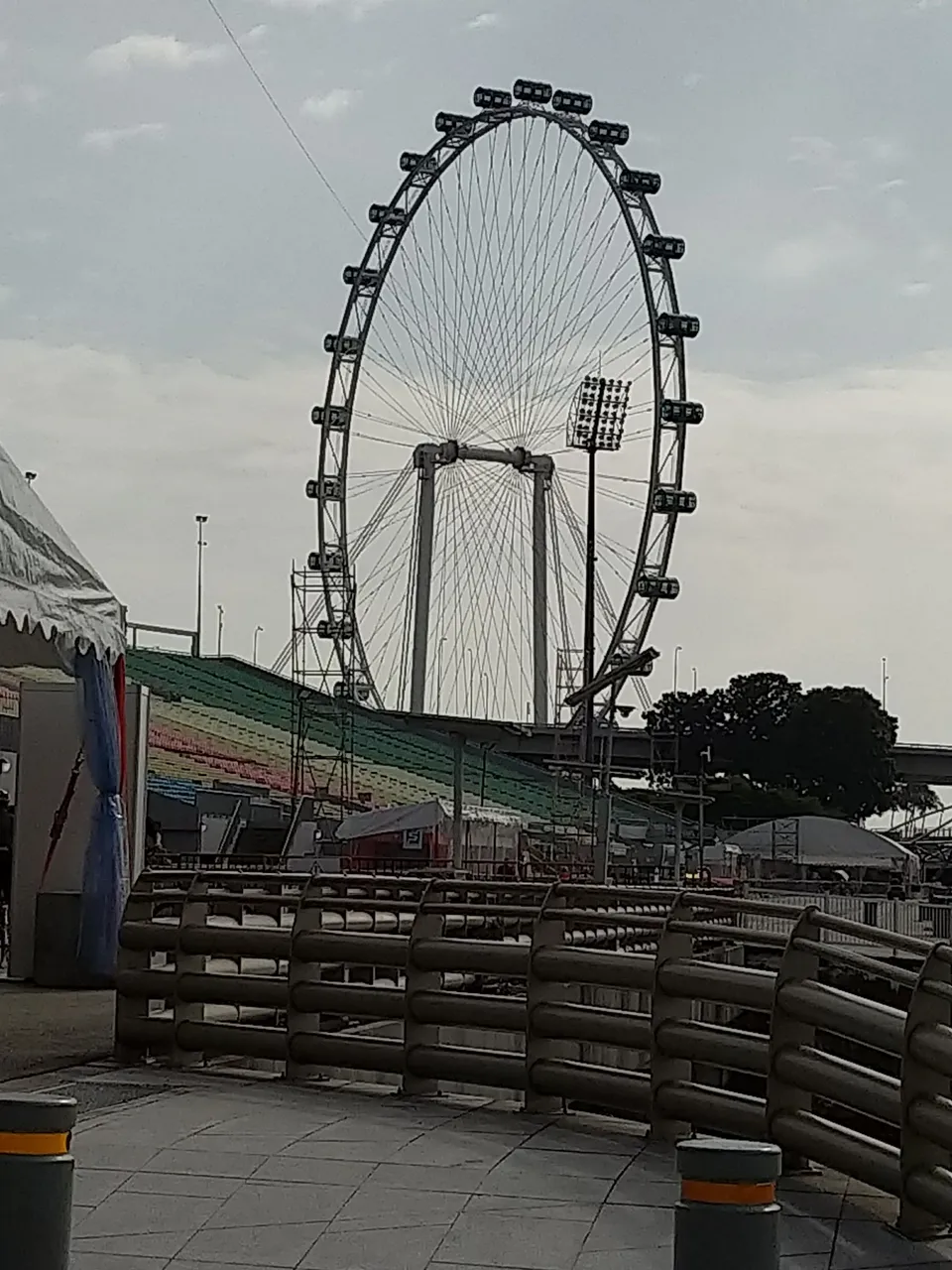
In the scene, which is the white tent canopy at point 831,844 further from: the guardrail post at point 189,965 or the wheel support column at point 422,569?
the guardrail post at point 189,965

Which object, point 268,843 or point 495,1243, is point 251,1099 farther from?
point 268,843

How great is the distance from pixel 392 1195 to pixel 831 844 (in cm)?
5378

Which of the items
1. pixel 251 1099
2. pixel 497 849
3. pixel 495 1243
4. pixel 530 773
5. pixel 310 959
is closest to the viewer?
pixel 495 1243

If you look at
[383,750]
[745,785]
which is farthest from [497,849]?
[745,785]

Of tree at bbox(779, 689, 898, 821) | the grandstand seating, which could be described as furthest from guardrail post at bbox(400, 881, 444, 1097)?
tree at bbox(779, 689, 898, 821)

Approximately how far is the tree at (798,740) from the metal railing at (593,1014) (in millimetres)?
102227

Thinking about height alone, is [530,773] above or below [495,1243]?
above

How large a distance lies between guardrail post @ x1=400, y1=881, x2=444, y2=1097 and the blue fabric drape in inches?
215

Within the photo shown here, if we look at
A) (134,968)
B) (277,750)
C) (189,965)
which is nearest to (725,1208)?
(189,965)

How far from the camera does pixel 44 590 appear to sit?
11992 millimetres

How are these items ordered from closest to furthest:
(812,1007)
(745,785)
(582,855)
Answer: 1. (812,1007)
2. (582,855)
3. (745,785)

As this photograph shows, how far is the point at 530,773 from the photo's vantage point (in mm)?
72625

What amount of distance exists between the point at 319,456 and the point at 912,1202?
193 ft

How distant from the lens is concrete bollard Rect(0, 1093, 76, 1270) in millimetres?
4590
